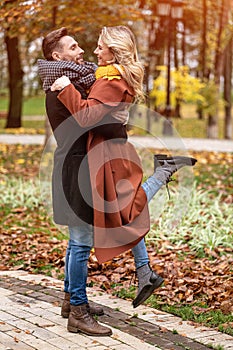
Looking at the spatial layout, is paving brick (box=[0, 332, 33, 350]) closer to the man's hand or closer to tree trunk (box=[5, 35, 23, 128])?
the man's hand

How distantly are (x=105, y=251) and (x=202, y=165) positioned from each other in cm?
985

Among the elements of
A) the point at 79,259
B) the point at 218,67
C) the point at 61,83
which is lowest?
the point at 79,259

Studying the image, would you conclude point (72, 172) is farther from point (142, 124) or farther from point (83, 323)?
point (142, 124)

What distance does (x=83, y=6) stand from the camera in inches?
503

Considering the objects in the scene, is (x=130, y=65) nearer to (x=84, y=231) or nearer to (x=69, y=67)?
(x=69, y=67)

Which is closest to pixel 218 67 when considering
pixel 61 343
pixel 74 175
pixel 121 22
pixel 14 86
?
pixel 14 86

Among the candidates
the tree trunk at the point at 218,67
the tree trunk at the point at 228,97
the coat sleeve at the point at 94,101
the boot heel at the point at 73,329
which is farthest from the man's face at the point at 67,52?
the tree trunk at the point at 228,97

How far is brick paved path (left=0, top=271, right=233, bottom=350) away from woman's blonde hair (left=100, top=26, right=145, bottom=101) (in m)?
1.60

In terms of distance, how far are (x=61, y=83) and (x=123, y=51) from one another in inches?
17.0

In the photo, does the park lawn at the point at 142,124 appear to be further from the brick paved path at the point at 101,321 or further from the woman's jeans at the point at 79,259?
the woman's jeans at the point at 79,259

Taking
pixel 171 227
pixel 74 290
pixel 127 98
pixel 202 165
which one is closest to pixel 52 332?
pixel 74 290

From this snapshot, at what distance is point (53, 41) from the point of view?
15.7 feet

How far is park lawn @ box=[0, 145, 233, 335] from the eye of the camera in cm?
567

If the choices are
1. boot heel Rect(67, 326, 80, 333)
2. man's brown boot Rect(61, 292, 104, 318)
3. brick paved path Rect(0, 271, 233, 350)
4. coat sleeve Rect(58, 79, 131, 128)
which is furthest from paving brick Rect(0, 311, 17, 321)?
coat sleeve Rect(58, 79, 131, 128)
